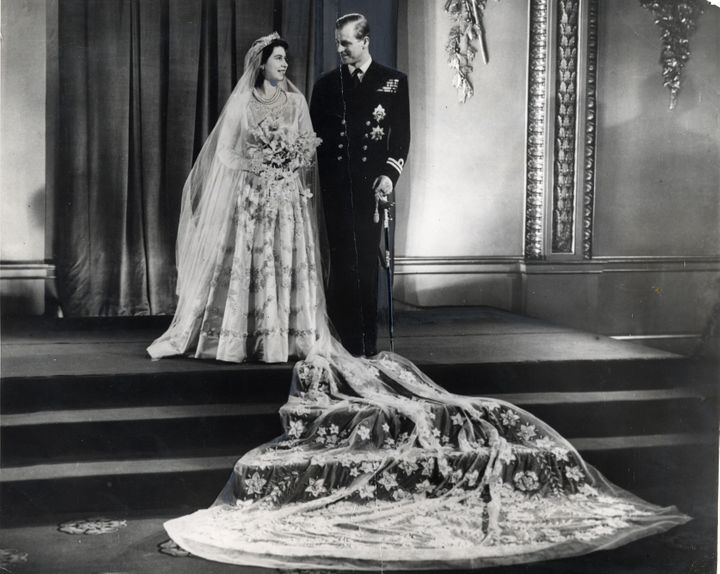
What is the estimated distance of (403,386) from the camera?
2.88m

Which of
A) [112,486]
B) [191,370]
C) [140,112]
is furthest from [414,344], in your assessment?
[140,112]

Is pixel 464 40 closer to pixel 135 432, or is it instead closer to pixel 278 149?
pixel 278 149

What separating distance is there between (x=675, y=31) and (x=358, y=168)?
1.35 metres

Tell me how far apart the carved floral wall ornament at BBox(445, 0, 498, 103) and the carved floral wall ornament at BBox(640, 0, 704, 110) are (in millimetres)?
689

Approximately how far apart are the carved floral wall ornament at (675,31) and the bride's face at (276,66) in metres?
1.42

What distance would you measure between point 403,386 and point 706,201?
141 cm

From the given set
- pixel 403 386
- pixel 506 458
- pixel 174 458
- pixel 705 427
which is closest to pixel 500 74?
pixel 403 386

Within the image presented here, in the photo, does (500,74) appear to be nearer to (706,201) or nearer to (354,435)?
(706,201)

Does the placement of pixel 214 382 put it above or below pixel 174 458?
above

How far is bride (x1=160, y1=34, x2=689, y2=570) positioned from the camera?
8.95 feet

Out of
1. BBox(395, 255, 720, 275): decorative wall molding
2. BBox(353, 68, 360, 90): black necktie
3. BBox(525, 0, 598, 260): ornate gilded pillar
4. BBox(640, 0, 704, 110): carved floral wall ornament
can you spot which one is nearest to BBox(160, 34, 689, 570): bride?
BBox(353, 68, 360, 90): black necktie

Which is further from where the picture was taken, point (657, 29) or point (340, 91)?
point (657, 29)

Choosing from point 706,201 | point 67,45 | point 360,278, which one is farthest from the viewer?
point 706,201

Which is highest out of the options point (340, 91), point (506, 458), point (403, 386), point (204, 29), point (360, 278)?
point (204, 29)
